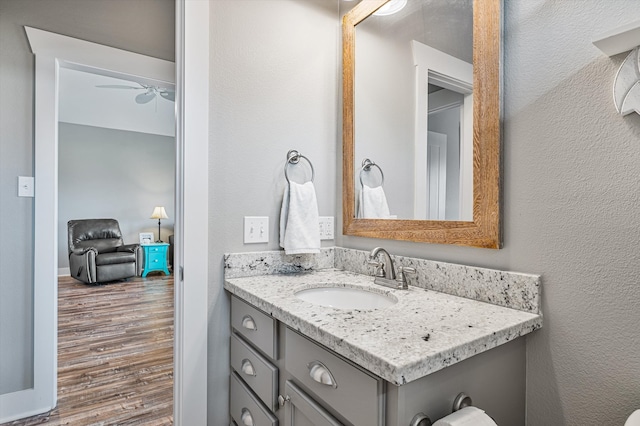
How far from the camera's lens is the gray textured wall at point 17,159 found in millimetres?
1813

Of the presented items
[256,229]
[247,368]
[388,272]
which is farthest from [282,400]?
[256,229]

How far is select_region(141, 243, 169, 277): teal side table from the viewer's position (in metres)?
5.96

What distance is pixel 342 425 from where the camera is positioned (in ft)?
2.47

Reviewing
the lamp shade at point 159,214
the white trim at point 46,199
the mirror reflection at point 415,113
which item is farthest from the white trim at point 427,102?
the lamp shade at point 159,214

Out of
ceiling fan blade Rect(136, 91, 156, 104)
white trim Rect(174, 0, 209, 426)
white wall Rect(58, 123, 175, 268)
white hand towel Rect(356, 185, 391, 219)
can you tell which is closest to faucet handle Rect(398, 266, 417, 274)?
white hand towel Rect(356, 185, 391, 219)

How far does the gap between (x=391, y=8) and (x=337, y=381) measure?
4.79ft

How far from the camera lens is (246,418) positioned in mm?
1202

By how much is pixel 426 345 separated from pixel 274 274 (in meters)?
0.89

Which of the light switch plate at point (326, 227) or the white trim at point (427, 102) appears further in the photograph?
the light switch plate at point (326, 227)

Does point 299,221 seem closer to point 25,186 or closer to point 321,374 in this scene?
point 321,374

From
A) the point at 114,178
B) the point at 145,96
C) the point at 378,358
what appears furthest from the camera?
Answer: the point at 114,178

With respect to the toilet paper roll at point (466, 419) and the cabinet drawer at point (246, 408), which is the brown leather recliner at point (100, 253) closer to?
the cabinet drawer at point (246, 408)

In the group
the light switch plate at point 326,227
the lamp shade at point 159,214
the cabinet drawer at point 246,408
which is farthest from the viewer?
the lamp shade at point 159,214

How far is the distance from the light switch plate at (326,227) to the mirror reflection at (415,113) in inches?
6.4
